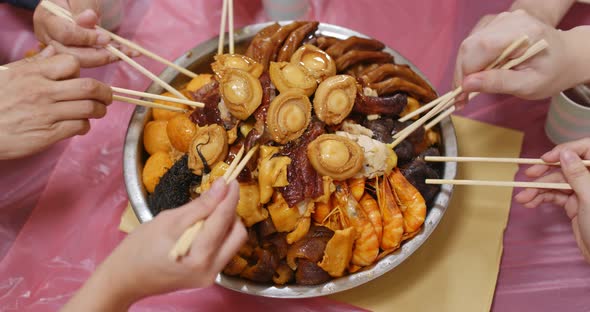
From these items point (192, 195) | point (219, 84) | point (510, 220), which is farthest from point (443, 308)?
point (219, 84)

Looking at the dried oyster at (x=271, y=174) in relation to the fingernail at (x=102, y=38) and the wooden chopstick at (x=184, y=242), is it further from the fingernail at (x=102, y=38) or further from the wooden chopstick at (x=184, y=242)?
the fingernail at (x=102, y=38)

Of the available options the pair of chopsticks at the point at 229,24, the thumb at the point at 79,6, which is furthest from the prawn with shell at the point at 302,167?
the thumb at the point at 79,6

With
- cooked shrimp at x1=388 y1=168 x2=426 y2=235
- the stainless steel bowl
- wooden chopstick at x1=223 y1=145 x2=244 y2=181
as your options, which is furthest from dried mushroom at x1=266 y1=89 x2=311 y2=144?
the stainless steel bowl

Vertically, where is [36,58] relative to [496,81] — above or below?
above

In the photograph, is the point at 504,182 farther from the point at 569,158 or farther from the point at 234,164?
the point at 234,164

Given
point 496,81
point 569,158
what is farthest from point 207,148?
point 569,158

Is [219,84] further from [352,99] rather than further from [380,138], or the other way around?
[380,138]
